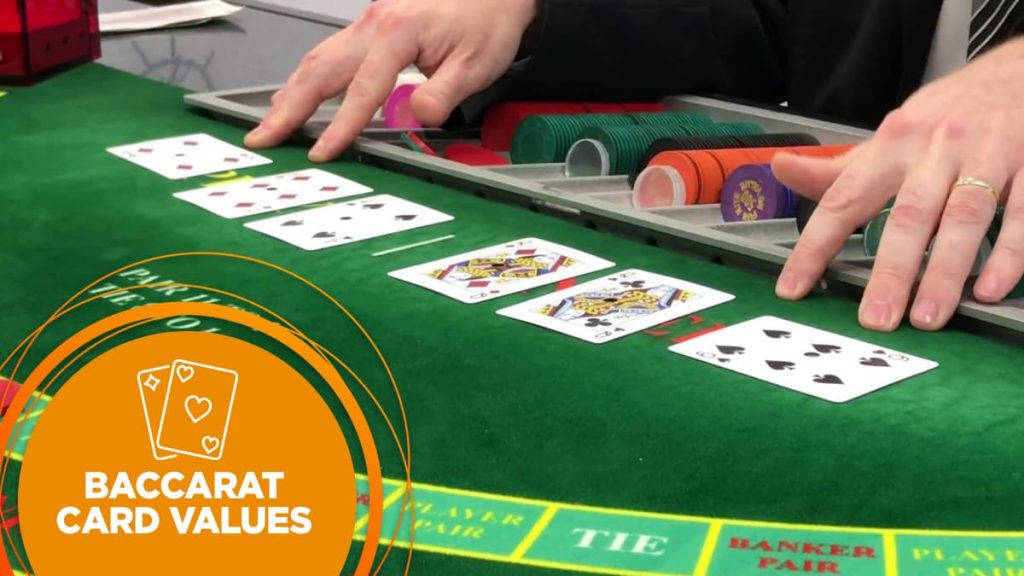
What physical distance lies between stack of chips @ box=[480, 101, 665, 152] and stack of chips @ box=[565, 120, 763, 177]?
26 cm

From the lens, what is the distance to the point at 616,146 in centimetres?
221

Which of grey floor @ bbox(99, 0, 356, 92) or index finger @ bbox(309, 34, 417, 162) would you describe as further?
grey floor @ bbox(99, 0, 356, 92)

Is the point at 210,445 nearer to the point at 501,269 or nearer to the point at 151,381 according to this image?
the point at 151,381

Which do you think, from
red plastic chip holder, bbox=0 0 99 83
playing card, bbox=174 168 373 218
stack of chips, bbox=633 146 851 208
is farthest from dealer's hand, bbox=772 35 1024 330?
red plastic chip holder, bbox=0 0 99 83

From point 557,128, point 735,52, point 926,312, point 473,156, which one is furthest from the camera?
point 735,52

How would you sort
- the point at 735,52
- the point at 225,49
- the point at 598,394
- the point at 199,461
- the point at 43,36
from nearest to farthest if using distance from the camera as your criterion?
the point at 199,461
the point at 598,394
the point at 735,52
the point at 43,36
the point at 225,49

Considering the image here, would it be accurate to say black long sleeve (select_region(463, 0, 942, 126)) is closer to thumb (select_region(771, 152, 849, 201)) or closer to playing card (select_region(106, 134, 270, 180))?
playing card (select_region(106, 134, 270, 180))

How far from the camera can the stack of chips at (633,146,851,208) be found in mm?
2023

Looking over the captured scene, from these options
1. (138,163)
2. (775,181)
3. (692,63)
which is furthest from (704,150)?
(138,163)

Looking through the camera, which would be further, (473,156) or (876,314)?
(473,156)

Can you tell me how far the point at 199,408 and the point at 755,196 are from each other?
1319 mm

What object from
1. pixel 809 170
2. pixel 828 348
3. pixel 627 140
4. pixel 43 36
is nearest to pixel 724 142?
pixel 627 140

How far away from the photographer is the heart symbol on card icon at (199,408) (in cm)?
78

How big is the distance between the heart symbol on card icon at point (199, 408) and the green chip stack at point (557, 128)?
5.09ft
